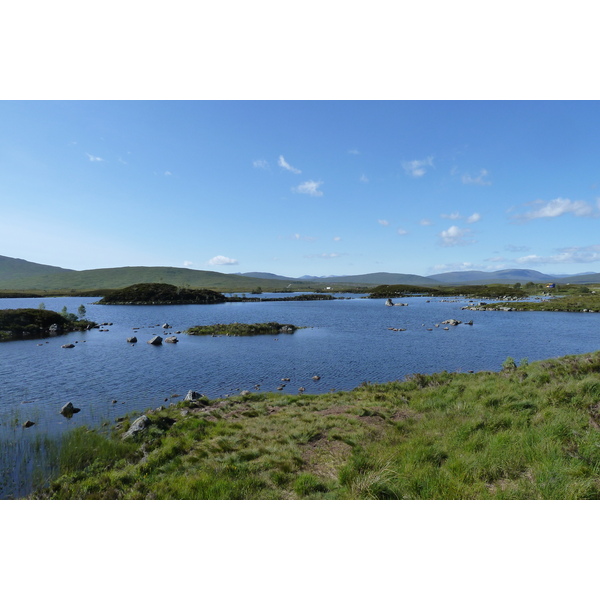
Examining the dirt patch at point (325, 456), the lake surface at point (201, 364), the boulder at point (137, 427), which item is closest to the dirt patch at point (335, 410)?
the dirt patch at point (325, 456)

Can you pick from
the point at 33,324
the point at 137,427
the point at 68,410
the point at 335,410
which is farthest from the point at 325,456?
the point at 33,324

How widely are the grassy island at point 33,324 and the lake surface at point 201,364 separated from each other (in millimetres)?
5378

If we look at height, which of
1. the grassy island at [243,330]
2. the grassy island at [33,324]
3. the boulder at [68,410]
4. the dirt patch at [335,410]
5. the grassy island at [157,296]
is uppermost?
the grassy island at [157,296]

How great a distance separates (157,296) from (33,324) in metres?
74.8

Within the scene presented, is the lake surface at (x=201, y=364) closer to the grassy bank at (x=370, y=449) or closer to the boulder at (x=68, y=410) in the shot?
the boulder at (x=68, y=410)

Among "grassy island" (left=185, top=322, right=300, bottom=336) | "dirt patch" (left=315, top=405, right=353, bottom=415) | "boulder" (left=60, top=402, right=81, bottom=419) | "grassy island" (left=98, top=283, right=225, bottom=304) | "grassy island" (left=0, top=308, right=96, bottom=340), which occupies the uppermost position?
"grassy island" (left=98, top=283, right=225, bottom=304)

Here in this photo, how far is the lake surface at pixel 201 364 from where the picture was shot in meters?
20.1

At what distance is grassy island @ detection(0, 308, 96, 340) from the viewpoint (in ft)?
163

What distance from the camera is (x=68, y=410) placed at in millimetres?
20375

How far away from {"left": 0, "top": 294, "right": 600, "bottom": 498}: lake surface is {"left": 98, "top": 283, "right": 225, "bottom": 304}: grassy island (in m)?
70.8

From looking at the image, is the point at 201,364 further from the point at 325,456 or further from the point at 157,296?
the point at 157,296

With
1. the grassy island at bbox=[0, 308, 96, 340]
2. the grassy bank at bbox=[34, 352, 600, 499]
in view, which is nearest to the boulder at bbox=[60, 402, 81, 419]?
the grassy bank at bbox=[34, 352, 600, 499]

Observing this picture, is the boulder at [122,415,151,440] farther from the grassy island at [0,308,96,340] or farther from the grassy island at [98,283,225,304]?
the grassy island at [98,283,225,304]

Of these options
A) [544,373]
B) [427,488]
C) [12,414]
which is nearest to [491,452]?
[427,488]
